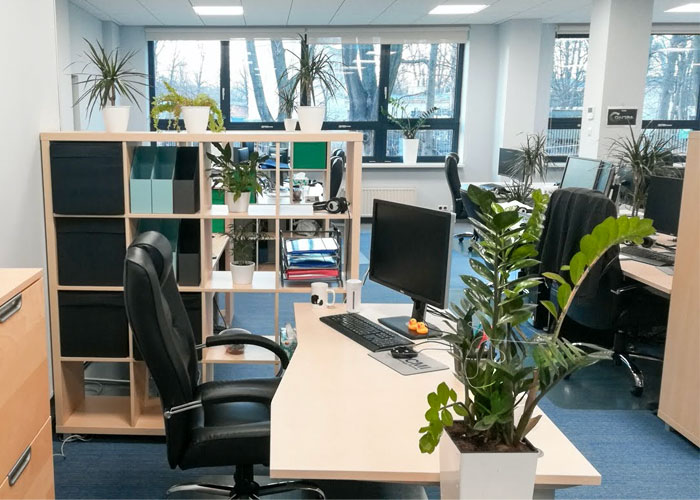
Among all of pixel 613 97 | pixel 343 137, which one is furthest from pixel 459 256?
pixel 343 137

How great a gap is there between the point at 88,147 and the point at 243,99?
20.8 ft

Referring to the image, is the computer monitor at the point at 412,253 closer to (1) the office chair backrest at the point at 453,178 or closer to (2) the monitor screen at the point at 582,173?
(2) the monitor screen at the point at 582,173

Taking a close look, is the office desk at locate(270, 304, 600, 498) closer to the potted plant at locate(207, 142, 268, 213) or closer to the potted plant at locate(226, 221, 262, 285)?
the potted plant at locate(226, 221, 262, 285)

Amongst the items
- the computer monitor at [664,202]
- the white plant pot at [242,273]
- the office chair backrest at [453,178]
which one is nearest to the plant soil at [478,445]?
the white plant pot at [242,273]

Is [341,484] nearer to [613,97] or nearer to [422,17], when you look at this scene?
[613,97]

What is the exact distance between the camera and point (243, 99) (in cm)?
889

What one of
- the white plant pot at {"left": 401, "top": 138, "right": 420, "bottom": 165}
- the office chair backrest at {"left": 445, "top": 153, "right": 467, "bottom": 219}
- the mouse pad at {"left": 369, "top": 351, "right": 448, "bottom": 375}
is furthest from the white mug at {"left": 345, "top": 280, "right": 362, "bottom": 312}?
the white plant pot at {"left": 401, "top": 138, "right": 420, "bottom": 165}

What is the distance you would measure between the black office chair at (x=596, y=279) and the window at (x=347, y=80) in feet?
17.5

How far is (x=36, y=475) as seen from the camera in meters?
1.95

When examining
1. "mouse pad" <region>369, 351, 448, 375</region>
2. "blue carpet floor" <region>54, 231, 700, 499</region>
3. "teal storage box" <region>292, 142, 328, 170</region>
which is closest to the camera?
"mouse pad" <region>369, 351, 448, 375</region>

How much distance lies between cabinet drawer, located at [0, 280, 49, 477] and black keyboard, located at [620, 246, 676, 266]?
128 inches

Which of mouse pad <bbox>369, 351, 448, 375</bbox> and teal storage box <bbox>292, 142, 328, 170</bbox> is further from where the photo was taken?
teal storage box <bbox>292, 142, 328, 170</bbox>

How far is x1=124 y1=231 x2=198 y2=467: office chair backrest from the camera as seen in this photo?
1967mm

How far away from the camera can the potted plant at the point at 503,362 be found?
122cm
